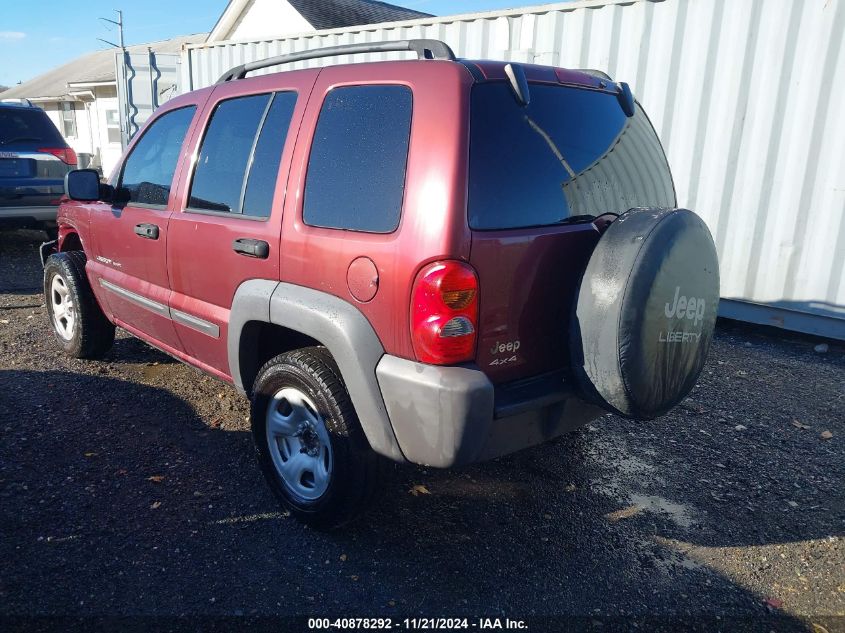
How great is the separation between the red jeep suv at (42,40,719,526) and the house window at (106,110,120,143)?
27.6m

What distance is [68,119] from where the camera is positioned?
3148 cm

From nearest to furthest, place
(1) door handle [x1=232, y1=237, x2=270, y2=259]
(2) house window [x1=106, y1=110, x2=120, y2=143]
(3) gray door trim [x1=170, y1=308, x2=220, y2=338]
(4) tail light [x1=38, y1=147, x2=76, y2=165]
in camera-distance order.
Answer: (1) door handle [x1=232, y1=237, x2=270, y2=259] → (3) gray door trim [x1=170, y1=308, x2=220, y2=338] → (4) tail light [x1=38, y1=147, x2=76, y2=165] → (2) house window [x1=106, y1=110, x2=120, y2=143]

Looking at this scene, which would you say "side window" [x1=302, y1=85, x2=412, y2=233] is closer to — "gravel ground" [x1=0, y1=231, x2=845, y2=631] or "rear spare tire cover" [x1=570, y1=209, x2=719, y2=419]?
"rear spare tire cover" [x1=570, y1=209, x2=719, y2=419]

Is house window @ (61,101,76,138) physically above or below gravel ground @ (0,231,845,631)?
above

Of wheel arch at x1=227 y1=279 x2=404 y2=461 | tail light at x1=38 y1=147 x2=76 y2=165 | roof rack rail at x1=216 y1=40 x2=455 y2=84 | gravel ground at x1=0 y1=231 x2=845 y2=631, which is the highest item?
roof rack rail at x1=216 y1=40 x2=455 y2=84

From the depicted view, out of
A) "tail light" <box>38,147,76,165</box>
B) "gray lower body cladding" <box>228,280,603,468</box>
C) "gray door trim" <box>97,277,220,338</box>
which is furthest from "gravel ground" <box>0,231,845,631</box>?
"tail light" <box>38,147,76,165</box>

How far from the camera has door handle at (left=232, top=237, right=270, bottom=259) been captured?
2932 mm

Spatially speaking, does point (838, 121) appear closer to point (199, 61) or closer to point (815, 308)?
point (815, 308)

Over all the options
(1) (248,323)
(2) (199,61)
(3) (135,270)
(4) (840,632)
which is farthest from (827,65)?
(2) (199,61)

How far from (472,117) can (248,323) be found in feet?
4.76

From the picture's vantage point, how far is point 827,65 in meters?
5.57

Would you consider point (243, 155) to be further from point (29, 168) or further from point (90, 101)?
point (90, 101)

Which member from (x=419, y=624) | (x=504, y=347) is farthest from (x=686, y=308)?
(x=419, y=624)

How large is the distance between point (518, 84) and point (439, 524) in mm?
1966
